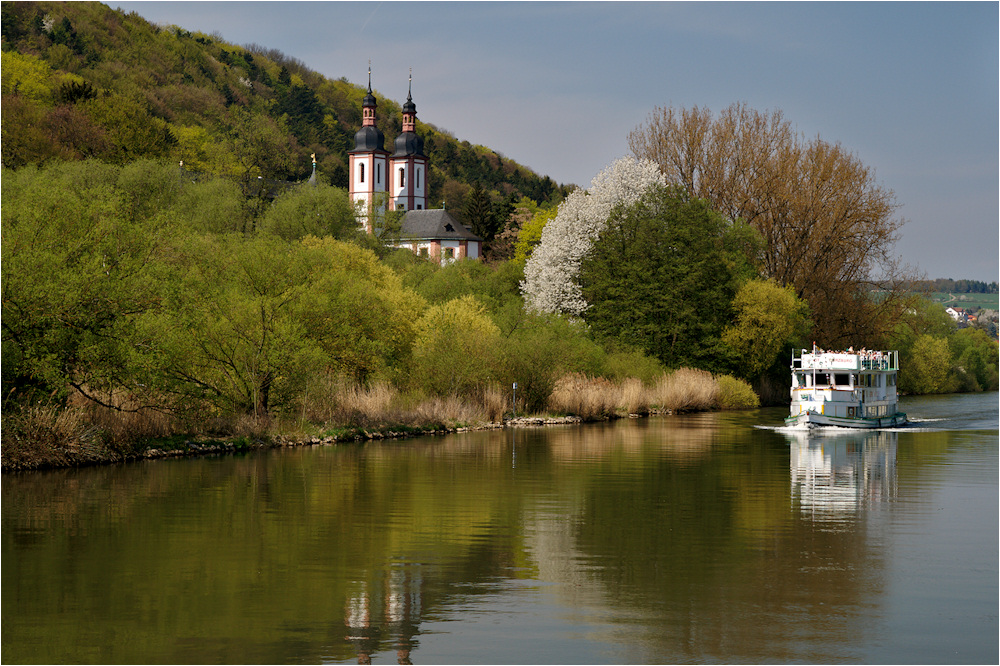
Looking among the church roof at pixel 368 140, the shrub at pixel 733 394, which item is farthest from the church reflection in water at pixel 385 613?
the church roof at pixel 368 140

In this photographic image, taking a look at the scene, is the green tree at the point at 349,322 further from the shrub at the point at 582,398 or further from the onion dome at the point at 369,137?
the onion dome at the point at 369,137

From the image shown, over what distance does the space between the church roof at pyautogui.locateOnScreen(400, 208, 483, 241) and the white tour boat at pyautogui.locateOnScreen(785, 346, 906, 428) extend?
100293mm

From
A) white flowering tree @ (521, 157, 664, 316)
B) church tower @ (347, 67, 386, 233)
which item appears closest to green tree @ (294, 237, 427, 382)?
white flowering tree @ (521, 157, 664, 316)

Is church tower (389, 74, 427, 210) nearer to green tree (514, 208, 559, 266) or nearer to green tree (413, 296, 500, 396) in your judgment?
green tree (514, 208, 559, 266)

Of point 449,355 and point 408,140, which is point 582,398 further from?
point 408,140

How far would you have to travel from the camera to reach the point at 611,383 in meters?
55.7

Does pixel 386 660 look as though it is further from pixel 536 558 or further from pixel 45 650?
pixel 536 558

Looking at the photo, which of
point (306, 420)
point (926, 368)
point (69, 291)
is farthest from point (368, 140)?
point (69, 291)

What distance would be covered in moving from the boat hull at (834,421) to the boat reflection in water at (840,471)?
0.55 metres

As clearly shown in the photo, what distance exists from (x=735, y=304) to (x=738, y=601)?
5587 cm

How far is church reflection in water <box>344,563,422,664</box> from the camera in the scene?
11.2 metres

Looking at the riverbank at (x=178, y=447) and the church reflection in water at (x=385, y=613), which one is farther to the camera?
the riverbank at (x=178, y=447)

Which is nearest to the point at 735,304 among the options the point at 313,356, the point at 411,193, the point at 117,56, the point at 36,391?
the point at 313,356

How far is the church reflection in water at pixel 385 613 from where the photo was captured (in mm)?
11188
